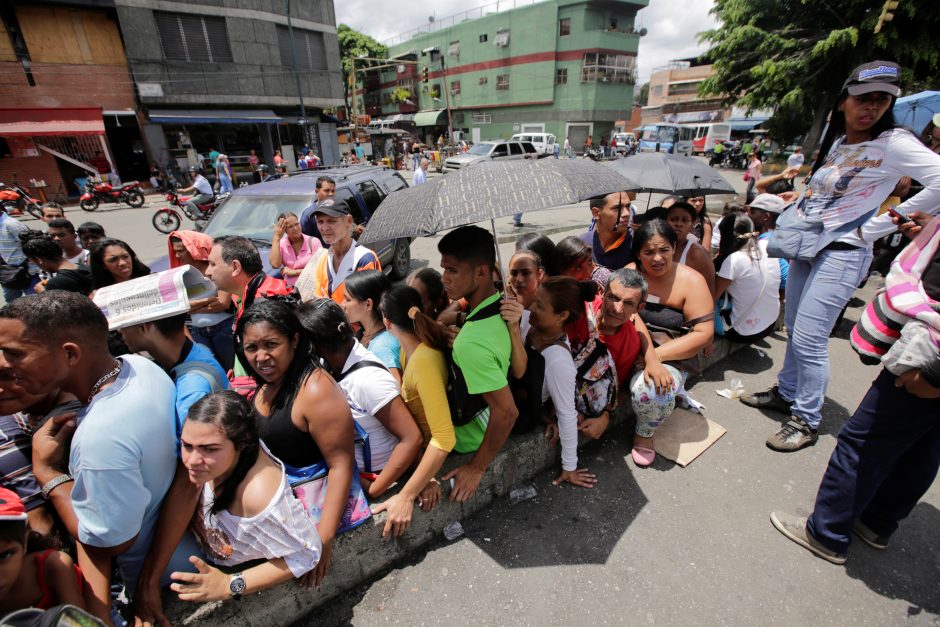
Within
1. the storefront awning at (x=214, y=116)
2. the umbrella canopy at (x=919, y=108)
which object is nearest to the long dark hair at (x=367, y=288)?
the umbrella canopy at (x=919, y=108)

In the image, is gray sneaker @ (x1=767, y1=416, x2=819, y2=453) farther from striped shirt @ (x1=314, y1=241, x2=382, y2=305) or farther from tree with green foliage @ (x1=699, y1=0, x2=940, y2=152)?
tree with green foliage @ (x1=699, y1=0, x2=940, y2=152)

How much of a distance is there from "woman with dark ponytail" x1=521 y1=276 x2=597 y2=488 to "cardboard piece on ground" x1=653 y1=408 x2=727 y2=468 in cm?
87

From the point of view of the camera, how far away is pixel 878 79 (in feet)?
7.95

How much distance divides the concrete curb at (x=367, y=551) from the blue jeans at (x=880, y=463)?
1.54 metres

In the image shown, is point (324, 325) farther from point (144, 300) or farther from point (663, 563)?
point (663, 563)

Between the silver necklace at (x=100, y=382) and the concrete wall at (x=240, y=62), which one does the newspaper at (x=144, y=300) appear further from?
the concrete wall at (x=240, y=62)

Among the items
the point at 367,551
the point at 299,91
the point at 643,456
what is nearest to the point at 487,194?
the point at 367,551

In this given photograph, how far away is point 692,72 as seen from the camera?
5372 centimetres

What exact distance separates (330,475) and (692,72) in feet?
223

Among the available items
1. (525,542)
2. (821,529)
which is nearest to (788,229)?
(821,529)

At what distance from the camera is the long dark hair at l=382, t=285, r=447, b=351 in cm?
213

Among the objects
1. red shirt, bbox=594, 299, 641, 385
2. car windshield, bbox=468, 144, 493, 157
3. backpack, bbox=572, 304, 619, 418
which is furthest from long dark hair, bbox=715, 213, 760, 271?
car windshield, bbox=468, 144, 493, 157

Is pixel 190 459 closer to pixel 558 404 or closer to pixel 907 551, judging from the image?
pixel 558 404

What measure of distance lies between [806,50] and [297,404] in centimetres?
2471
